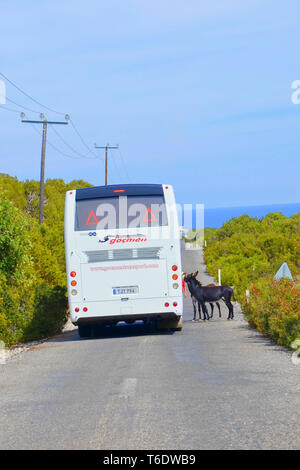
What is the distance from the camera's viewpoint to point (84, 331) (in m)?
21.9

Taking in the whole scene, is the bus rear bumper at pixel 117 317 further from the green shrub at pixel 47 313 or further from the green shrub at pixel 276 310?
the green shrub at pixel 47 313

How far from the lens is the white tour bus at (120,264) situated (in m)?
19.4

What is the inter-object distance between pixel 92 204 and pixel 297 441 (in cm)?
1316

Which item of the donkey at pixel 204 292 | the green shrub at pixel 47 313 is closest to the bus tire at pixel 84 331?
the green shrub at pixel 47 313

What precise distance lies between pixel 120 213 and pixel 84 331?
Result: 4.20 metres

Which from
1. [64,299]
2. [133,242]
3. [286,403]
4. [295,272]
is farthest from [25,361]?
[295,272]

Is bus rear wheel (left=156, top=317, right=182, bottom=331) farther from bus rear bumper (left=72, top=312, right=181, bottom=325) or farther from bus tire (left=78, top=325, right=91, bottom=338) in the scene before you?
bus tire (left=78, top=325, right=91, bottom=338)

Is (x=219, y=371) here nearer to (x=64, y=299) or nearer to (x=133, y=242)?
(x=133, y=242)

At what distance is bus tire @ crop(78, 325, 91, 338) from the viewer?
21641mm

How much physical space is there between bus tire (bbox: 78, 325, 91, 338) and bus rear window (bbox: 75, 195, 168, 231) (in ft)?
11.9

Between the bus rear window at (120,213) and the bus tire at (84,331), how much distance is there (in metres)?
3.64

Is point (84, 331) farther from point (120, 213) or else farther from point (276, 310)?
point (276, 310)
